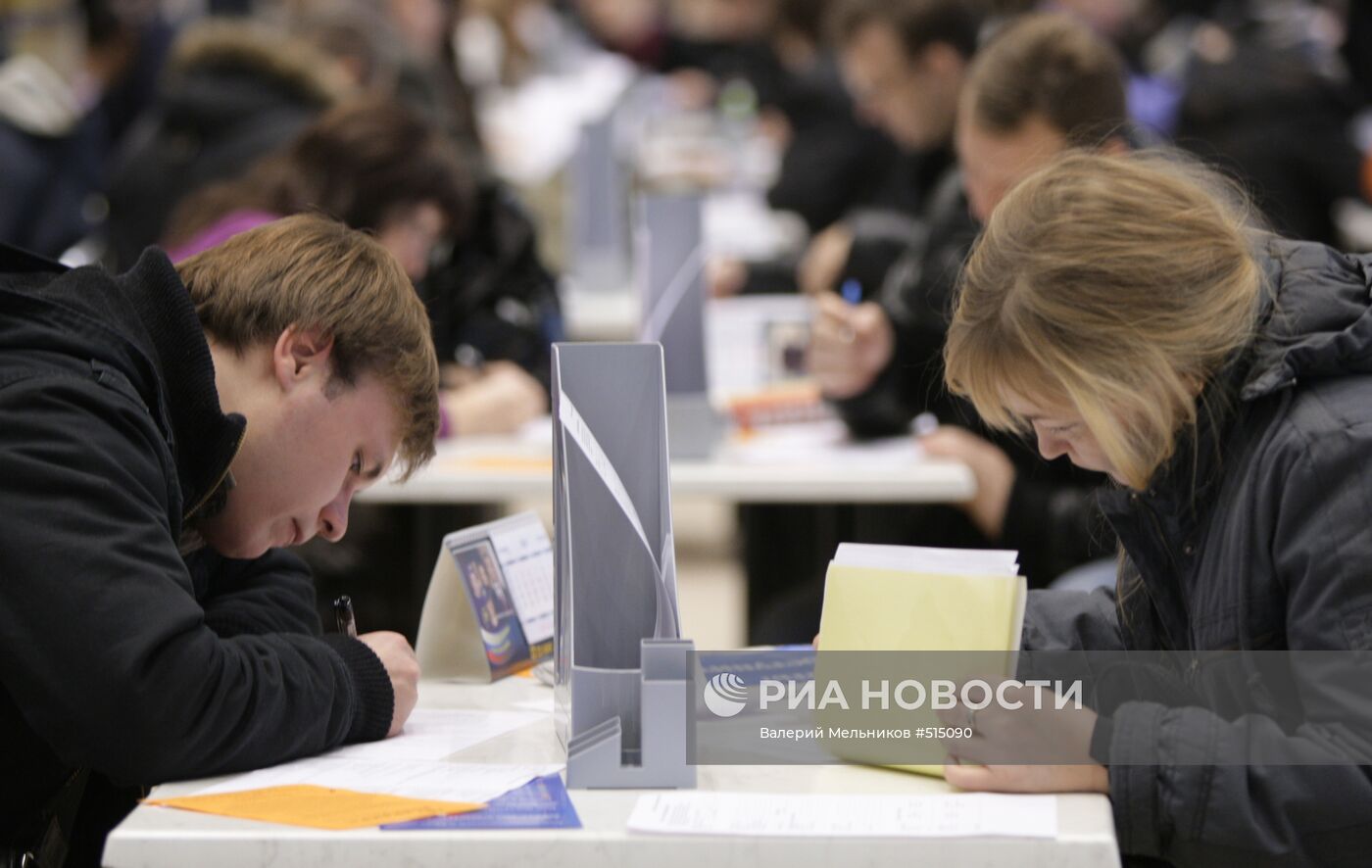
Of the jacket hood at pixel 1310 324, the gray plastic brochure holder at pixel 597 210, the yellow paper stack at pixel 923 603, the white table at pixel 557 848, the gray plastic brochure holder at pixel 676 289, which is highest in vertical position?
the jacket hood at pixel 1310 324

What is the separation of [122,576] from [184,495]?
239mm

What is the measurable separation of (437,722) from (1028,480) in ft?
5.62

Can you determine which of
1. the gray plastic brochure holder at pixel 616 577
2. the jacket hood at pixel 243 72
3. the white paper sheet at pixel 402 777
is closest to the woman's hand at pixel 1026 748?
the gray plastic brochure holder at pixel 616 577

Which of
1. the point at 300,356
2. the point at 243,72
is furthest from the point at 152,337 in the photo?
the point at 243,72

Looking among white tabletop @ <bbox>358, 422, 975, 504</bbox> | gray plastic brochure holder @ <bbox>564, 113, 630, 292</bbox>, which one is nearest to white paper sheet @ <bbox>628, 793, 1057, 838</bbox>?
white tabletop @ <bbox>358, 422, 975, 504</bbox>

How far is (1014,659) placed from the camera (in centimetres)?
150

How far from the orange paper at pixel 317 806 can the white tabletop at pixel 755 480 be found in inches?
58.1

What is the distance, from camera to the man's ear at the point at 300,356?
5.52 ft

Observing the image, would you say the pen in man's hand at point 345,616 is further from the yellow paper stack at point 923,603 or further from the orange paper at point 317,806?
the yellow paper stack at point 923,603

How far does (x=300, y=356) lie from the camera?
1.70 meters

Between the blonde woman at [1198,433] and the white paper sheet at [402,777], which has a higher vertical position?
the blonde woman at [1198,433]

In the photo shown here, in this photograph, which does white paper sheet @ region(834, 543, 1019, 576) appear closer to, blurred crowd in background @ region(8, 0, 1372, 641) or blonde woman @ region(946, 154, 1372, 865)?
blonde woman @ region(946, 154, 1372, 865)

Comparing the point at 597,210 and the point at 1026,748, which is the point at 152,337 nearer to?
the point at 1026,748

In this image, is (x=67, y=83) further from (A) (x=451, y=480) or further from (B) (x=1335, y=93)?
(B) (x=1335, y=93)
